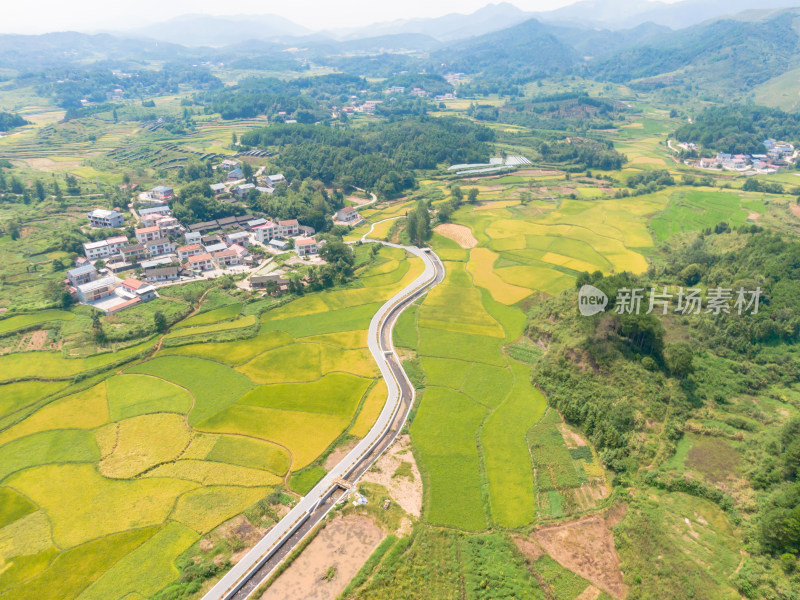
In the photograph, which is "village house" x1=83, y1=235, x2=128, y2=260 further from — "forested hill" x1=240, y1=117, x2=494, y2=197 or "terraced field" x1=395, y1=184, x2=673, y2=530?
"terraced field" x1=395, y1=184, x2=673, y2=530

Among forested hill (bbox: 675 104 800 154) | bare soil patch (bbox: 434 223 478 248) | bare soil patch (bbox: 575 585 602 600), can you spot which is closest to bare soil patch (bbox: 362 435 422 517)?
bare soil patch (bbox: 575 585 602 600)

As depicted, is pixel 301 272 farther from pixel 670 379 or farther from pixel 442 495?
pixel 670 379

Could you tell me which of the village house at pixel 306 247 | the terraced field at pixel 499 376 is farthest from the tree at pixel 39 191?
the terraced field at pixel 499 376

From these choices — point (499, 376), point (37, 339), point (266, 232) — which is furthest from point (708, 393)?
point (37, 339)

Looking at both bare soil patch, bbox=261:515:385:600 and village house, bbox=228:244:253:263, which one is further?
village house, bbox=228:244:253:263

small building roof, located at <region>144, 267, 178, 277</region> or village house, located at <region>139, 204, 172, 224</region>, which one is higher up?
village house, located at <region>139, 204, 172, 224</region>

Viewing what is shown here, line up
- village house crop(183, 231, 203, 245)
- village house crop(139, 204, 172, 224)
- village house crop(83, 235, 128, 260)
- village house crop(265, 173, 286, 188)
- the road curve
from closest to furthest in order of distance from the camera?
the road curve < village house crop(83, 235, 128, 260) < village house crop(183, 231, 203, 245) < village house crop(139, 204, 172, 224) < village house crop(265, 173, 286, 188)

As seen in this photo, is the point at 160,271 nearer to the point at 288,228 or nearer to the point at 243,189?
the point at 288,228

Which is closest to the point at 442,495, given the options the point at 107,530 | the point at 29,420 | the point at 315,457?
the point at 315,457
